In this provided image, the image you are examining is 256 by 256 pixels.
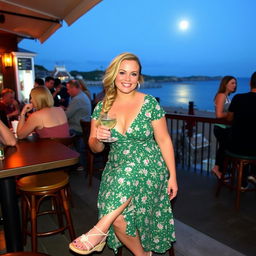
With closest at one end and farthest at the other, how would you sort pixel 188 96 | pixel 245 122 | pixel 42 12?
1. pixel 245 122
2. pixel 42 12
3. pixel 188 96

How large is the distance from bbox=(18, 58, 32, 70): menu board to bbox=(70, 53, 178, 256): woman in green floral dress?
8376 millimetres

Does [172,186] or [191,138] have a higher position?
[172,186]

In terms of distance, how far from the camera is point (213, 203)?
10.5ft

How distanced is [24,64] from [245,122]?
8.52 metres

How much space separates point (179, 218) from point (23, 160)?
190cm

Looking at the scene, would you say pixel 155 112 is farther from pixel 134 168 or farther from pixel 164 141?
pixel 134 168

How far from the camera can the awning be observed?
167 inches

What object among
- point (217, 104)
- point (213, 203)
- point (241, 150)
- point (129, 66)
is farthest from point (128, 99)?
point (217, 104)

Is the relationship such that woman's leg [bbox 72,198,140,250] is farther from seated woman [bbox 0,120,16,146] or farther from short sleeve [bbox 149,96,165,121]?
seated woman [bbox 0,120,16,146]

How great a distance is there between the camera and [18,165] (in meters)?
1.62

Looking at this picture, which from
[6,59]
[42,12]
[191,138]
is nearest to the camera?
[42,12]

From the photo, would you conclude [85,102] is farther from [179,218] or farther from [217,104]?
[179,218]

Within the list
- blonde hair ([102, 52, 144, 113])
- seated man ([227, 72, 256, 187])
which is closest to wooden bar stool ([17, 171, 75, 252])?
blonde hair ([102, 52, 144, 113])

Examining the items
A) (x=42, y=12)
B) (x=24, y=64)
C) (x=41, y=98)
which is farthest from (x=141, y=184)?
(x=24, y=64)
